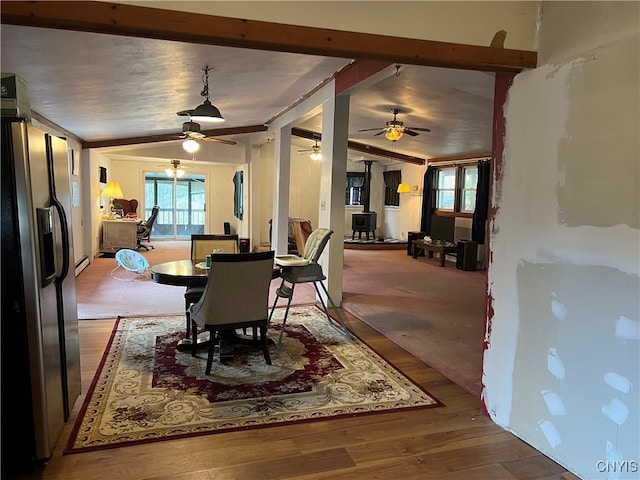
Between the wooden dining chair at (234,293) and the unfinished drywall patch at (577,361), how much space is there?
1.65 m

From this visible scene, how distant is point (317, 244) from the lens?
417cm

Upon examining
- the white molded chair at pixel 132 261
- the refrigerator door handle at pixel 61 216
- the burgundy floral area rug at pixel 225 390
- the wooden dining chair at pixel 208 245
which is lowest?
the burgundy floral area rug at pixel 225 390

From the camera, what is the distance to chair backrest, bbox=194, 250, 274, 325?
2.93 m

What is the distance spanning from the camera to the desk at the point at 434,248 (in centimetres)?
882

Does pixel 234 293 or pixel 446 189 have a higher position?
pixel 446 189

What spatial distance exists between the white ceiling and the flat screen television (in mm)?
2131

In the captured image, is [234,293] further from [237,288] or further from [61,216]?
[61,216]

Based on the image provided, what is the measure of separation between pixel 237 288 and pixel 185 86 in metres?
2.47

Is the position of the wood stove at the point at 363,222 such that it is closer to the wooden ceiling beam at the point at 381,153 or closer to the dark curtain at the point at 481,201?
the wooden ceiling beam at the point at 381,153

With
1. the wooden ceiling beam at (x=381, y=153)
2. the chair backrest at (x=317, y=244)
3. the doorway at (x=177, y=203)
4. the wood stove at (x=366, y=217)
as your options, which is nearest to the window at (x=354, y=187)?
the wood stove at (x=366, y=217)

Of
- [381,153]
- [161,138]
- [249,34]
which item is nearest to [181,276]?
[249,34]

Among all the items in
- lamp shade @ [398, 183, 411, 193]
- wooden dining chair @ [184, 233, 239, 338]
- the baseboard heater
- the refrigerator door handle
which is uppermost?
lamp shade @ [398, 183, 411, 193]

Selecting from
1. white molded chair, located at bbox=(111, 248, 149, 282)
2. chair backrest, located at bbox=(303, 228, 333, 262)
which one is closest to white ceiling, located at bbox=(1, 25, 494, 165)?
chair backrest, located at bbox=(303, 228, 333, 262)

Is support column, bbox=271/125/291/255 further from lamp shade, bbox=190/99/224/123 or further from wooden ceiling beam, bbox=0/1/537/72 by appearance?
wooden ceiling beam, bbox=0/1/537/72
